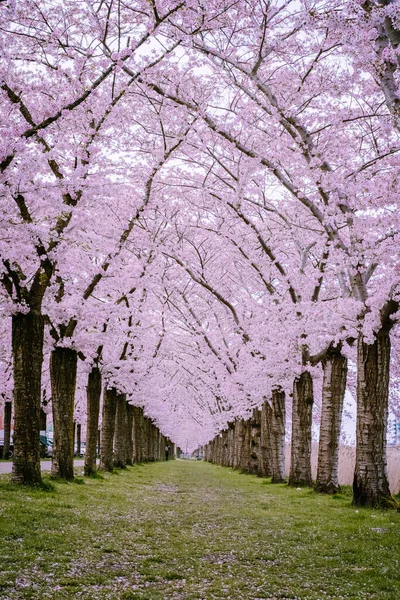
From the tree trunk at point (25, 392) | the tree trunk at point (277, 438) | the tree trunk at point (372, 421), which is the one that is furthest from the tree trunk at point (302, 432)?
the tree trunk at point (25, 392)

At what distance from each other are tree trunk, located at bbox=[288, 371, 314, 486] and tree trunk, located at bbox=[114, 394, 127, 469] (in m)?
13.0

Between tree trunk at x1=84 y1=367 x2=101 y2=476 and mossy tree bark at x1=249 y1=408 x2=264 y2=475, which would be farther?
Result: mossy tree bark at x1=249 y1=408 x2=264 y2=475

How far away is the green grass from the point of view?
6.62 metres

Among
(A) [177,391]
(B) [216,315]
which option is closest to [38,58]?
(B) [216,315]

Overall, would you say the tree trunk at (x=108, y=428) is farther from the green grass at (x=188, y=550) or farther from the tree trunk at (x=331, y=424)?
the green grass at (x=188, y=550)

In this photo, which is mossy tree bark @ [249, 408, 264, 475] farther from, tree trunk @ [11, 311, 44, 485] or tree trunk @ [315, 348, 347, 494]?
tree trunk @ [11, 311, 44, 485]

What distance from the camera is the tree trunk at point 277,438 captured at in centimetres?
2523

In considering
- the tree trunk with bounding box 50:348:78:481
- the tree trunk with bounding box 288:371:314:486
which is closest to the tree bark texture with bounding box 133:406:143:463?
the tree trunk with bounding box 288:371:314:486

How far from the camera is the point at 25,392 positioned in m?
14.9

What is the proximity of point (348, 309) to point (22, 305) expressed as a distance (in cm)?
848

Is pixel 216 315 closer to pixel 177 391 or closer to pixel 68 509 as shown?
pixel 68 509

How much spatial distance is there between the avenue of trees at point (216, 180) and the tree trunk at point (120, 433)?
6462 millimetres

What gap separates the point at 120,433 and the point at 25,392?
19.5 m

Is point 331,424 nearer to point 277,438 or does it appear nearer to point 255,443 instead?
point 277,438
